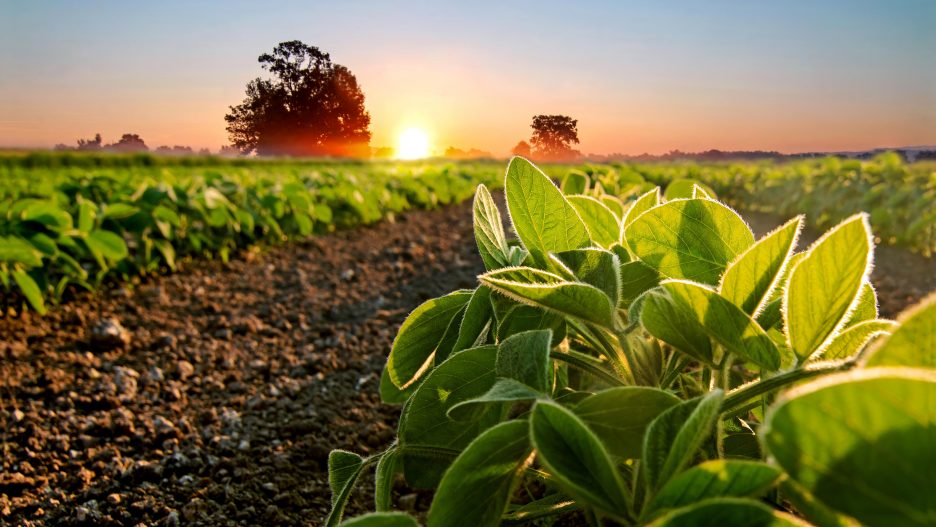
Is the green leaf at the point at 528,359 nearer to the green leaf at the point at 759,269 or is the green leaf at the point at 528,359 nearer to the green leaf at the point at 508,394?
the green leaf at the point at 508,394

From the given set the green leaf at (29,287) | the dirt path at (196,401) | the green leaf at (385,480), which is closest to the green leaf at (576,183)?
the dirt path at (196,401)

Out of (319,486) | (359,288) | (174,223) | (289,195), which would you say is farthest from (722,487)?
(289,195)

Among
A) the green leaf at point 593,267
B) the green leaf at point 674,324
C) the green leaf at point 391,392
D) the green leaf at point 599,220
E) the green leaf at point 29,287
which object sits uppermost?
the green leaf at point 599,220

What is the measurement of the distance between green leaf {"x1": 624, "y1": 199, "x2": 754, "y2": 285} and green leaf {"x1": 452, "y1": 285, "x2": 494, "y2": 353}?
0.65ft

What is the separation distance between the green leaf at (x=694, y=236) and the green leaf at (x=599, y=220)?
207 mm

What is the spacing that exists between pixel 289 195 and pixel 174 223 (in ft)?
5.10

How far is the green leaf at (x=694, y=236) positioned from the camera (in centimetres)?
81

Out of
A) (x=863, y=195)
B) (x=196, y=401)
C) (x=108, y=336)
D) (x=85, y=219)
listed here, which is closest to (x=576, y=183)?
(x=196, y=401)

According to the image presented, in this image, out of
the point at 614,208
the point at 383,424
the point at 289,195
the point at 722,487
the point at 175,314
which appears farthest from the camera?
the point at 289,195

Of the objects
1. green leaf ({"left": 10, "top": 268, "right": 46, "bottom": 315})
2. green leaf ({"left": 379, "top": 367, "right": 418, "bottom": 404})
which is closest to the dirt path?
green leaf ({"left": 10, "top": 268, "right": 46, "bottom": 315})

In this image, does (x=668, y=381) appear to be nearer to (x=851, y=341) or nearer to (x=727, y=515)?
(x=851, y=341)

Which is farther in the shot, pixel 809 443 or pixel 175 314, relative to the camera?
pixel 175 314

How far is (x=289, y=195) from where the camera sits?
614cm

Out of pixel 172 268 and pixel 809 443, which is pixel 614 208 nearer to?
pixel 809 443
